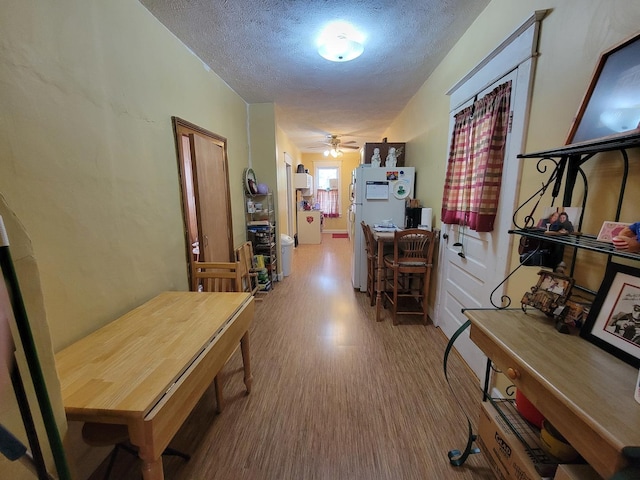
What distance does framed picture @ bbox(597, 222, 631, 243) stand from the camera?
2.86 feet

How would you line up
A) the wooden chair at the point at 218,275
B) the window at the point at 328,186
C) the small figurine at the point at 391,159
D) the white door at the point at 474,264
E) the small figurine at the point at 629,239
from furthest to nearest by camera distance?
the window at the point at 328,186
the small figurine at the point at 391,159
the wooden chair at the point at 218,275
the white door at the point at 474,264
the small figurine at the point at 629,239

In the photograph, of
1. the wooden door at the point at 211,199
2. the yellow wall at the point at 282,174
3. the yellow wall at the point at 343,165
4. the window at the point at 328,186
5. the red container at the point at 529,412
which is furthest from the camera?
the window at the point at 328,186

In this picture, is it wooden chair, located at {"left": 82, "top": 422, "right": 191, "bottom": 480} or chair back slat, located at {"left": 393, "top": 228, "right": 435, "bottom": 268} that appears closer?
wooden chair, located at {"left": 82, "top": 422, "right": 191, "bottom": 480}

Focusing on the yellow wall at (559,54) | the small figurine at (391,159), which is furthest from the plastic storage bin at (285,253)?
the yellow wall at (559,54)

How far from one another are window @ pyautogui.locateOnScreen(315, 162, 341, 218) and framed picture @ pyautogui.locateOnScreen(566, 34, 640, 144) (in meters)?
7.25

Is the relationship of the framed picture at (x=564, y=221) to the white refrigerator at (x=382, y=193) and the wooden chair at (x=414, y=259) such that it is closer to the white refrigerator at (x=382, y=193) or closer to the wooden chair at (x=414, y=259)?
the wooden chair at (x=414, y=259)

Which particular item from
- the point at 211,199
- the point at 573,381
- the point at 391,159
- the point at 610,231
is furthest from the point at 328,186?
the point at 573,381

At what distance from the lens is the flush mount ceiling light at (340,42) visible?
2030 millimetres

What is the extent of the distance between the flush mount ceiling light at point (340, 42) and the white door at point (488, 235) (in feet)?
3.12

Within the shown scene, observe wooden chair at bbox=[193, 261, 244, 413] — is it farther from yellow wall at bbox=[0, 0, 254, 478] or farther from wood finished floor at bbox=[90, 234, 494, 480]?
wood finished floor at bbox=[90, 234, 494, 480]

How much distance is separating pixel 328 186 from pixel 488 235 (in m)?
6.69

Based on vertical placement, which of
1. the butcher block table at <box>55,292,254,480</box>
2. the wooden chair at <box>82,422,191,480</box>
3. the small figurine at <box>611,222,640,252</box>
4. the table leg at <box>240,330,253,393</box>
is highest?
the small figurine at <box>611,222,640,252</box>

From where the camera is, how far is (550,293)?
3.54 feet

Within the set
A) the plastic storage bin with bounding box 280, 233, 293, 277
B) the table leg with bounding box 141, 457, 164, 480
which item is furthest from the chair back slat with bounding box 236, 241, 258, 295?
the table leg with bounding box 141, 457, 164, 480
